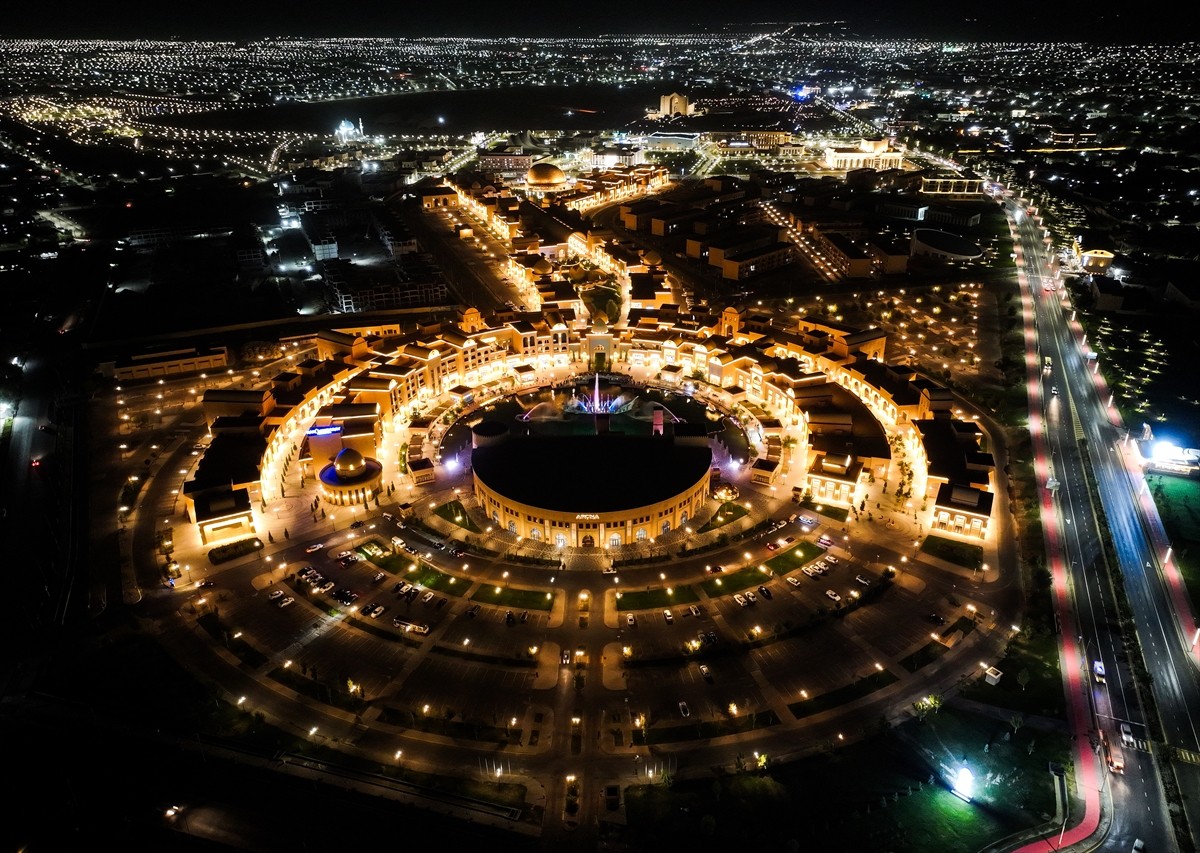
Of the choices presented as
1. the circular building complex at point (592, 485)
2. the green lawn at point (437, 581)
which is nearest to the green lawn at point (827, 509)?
the circular building complex at point (592, 485)

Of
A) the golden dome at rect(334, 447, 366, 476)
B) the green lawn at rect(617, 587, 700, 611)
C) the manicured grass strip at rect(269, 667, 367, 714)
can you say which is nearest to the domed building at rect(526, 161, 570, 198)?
the golden dome at rect(334, 447, 366, 476)

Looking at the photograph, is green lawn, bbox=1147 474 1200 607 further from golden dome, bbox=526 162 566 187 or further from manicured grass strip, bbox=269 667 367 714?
golden dome, bbox=526 162 566 187

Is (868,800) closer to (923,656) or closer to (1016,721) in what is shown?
(1016,721)

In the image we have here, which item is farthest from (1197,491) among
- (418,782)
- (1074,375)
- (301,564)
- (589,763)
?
(301,564)

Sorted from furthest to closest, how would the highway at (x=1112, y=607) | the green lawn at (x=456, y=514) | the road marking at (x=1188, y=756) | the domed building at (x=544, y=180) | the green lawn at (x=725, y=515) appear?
the domed building at (x=544, y=180) → the green lawn at (x=456, y=514) → the green lawn at (x=725, y=515) → the road marking at (x=1188, y=756) → the highway at (x=1112, y=607)

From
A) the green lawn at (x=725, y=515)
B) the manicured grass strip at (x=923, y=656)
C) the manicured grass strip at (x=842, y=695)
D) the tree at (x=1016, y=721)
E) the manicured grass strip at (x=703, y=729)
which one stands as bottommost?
the manicured grass strip at (x=703, y=729)

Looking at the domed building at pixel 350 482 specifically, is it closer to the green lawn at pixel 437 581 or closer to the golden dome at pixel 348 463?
the golden dome at pixel 348 463

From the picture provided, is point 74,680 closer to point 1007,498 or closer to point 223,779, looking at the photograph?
point 223,779
